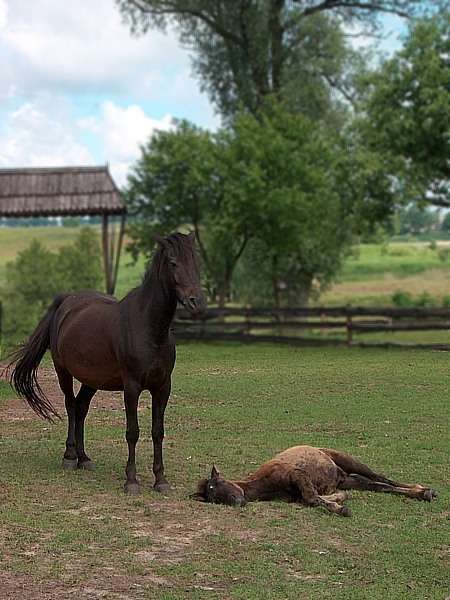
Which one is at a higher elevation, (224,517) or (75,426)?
(75,426)

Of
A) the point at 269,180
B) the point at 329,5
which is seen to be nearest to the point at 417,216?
the point at 329,5

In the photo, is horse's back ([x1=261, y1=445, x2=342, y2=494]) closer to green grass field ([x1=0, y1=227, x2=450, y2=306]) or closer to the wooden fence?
the wooden fence

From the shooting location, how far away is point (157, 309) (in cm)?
743

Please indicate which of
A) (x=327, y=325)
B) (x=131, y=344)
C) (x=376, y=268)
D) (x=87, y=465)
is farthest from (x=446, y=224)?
(x=131, y=344)

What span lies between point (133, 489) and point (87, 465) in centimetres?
99

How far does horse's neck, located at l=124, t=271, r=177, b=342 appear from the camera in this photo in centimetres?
739

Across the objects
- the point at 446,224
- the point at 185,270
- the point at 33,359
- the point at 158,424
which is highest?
the point at 446,224

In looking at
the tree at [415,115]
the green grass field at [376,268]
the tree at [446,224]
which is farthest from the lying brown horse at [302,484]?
the tree at [446,224]

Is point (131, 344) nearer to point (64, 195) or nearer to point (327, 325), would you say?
point (327, 325)

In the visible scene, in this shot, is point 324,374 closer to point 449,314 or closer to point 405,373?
point 405,373

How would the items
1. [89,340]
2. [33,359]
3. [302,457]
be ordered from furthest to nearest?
1. [33,359]
2. [89,340]
3. [302,457]

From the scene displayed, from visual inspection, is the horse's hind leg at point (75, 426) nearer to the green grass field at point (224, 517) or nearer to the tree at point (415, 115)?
the green grass field at point (224, 517)

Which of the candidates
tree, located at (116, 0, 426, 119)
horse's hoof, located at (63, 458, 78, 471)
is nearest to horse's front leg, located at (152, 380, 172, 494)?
horse's hoof, located at (63, 458, 78, 471)

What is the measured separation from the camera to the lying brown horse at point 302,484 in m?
6.91
